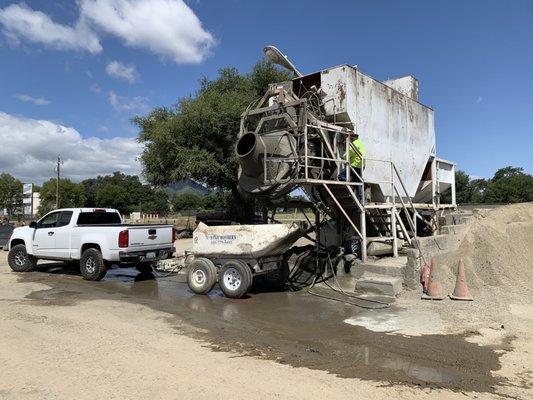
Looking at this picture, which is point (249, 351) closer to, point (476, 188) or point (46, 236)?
point (46, 236)

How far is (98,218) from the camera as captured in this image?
45.0 feet

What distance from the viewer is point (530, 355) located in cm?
588

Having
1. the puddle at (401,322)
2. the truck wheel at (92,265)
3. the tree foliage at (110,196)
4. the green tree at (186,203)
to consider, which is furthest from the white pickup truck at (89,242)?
the green tree at (186,203)

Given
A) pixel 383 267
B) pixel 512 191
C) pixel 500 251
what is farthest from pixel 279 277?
pixel 512 191

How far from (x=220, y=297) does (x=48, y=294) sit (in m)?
3.96

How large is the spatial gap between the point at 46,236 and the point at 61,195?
76628 millimetres

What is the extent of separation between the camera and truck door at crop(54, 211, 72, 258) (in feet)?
42.6

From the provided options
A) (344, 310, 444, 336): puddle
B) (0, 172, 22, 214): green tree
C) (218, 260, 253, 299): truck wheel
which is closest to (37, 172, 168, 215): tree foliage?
(0, 172, 22, 214): green tree

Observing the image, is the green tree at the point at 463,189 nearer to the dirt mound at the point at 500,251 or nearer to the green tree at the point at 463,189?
the green tree at the point at 463,189

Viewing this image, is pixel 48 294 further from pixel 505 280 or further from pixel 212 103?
pixel 212 103

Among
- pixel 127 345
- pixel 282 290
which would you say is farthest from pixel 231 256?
pixel 127 345

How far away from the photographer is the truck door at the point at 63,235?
42.6 ft

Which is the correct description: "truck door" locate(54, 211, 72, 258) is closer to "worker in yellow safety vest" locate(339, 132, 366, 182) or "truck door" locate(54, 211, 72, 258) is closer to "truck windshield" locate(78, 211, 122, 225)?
"truck windshield" locate(78, 211, 122, 225)

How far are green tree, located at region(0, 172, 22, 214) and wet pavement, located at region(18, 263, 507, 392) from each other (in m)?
91.9
